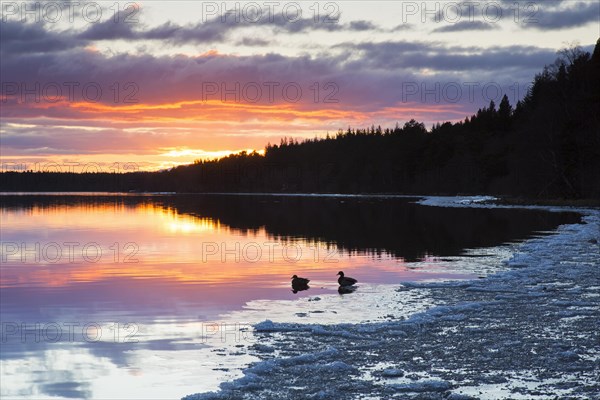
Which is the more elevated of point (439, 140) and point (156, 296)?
point (439, 140)

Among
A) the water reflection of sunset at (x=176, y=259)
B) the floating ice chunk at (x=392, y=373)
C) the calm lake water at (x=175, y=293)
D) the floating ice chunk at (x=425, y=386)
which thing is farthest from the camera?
the water reflection of sunset at (x=176, y=259)

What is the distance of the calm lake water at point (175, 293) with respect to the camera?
1281 centimetres

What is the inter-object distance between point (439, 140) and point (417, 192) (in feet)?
54.7

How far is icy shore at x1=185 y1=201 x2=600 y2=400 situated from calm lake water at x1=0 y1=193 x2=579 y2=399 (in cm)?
104

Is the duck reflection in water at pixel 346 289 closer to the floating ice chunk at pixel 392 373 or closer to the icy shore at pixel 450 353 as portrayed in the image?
the icy shore at pixel 450 353

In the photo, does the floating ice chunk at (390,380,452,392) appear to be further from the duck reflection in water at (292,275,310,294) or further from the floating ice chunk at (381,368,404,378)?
the duck reflection in water at (292,275,310,294)

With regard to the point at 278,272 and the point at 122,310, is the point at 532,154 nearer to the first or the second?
the point at 278,272

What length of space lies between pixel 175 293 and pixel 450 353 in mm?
11482

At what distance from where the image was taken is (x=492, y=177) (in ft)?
502

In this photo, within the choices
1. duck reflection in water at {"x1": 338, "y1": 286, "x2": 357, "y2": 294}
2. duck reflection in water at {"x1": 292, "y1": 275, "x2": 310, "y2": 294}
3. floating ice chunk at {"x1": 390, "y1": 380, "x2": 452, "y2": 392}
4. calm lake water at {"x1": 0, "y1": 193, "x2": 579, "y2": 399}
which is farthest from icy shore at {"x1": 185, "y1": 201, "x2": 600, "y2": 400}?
duck reflection in water at {"x1": 292, "y1": 275, "x2": 310, "y2": 294}

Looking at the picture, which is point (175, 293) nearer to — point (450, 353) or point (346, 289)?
point (346, 289)

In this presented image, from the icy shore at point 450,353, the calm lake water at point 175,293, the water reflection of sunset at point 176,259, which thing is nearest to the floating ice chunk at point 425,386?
the icy shore at point 450,353

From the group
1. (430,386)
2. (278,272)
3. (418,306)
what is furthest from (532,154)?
(430,386)

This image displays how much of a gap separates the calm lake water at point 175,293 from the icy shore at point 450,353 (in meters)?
1.04
